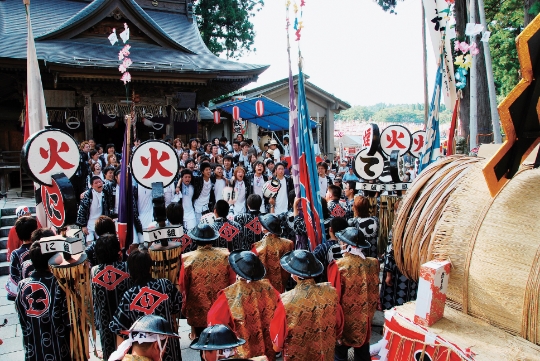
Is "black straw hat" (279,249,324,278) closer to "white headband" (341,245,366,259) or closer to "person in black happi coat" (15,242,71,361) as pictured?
"white headband" (341,245,366,259)

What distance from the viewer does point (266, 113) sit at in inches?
703

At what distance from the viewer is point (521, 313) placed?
1819 millimetres

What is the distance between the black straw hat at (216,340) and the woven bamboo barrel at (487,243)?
45.6 inches

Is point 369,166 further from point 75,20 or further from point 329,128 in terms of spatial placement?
point 329,128

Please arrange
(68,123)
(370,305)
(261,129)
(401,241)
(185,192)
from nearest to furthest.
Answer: (401,241) → (370,305) → (185,192) → (68,123) → (261,129)

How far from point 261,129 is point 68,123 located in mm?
9783

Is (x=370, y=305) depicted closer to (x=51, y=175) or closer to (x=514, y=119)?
(x=514, y=119)

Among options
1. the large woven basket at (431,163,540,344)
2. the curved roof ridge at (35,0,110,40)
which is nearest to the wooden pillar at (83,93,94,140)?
the curved roof ridge at (35,0,110,40)

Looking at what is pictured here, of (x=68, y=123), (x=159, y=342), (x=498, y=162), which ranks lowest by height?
(x=159, y=342)

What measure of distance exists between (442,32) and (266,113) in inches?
484

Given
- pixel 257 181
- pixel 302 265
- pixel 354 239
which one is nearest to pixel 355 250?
pixel 354 239

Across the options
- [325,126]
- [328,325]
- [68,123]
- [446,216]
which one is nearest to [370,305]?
[328,325]

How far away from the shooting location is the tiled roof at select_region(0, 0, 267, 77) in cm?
1212

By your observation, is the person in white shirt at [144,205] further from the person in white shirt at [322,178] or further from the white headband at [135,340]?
the white headband at [135,340]
